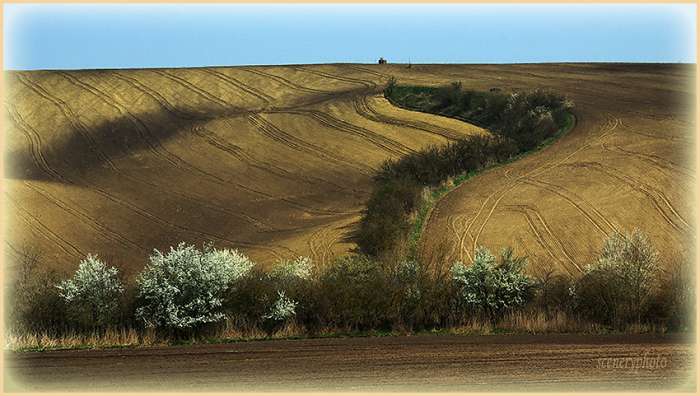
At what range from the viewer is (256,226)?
1796 inches

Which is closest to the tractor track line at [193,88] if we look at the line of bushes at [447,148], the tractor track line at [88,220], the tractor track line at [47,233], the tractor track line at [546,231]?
the line of bushes at [447,148]

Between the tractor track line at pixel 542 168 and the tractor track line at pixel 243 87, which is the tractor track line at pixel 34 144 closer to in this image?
the tractor track line at pixel 243 87

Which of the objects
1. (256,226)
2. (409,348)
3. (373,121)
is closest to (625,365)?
(409,348)

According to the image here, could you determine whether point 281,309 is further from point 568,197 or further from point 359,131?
point 359,131

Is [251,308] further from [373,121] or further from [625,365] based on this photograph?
[373,121]

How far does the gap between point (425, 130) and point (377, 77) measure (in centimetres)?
2043

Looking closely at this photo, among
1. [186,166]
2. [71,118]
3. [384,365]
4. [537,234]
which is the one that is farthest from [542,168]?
[71,118]

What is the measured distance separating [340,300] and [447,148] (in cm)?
2514

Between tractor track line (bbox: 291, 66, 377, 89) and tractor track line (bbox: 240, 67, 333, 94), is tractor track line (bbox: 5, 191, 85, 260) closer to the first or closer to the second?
tractor track line (bbox: 240, 67, 333, 94)

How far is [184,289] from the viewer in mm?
26516

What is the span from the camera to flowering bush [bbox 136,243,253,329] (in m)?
26.0

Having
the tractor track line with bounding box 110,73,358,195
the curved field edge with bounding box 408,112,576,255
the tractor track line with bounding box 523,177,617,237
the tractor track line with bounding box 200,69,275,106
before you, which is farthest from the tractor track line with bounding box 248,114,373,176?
the tractor track line with bounding box 523,177,617,237

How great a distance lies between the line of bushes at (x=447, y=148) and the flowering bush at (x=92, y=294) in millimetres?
10828

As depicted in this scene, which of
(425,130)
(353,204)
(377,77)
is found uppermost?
(377,77)
